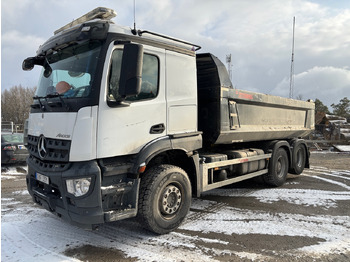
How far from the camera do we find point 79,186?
3242 millimetres

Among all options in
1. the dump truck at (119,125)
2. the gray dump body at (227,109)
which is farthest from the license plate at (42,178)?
the gray dump body at (227,109)

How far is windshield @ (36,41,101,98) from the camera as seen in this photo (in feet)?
11.3

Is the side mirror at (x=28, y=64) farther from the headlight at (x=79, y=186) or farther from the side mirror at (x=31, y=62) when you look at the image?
the headlight at (x=79, y=186)

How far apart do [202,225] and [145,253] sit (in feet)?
4.16

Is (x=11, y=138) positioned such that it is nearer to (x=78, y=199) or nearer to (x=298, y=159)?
(x=78, y=199)

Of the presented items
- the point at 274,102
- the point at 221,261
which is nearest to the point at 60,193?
the point at 221,261

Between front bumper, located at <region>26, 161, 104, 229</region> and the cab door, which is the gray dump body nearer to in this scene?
the cab door

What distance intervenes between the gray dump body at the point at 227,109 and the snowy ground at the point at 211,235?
150cm

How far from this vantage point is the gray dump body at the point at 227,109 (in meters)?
5.06

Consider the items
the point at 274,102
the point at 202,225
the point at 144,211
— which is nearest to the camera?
the point at 144,211

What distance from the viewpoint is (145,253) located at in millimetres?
3484

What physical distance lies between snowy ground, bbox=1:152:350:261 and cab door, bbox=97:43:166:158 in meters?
1.39

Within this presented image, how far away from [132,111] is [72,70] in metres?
1.02

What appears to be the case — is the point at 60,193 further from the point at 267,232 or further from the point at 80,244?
the point at 267,232
